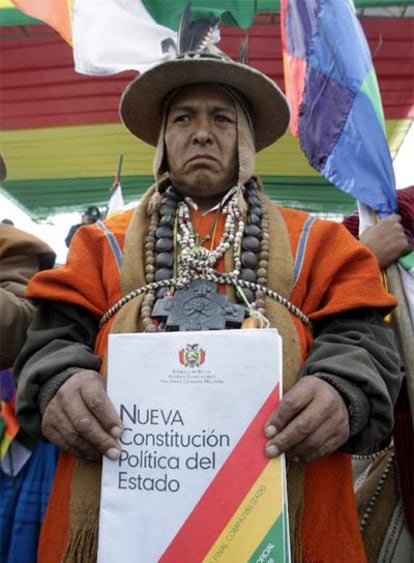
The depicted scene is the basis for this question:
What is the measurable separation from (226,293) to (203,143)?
46 centimetres

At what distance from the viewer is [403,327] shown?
1836 millimetres

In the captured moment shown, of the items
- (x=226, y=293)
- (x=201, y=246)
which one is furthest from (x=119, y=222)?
(x=226, y=293)

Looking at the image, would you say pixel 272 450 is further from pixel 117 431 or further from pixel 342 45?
pixel 342 45

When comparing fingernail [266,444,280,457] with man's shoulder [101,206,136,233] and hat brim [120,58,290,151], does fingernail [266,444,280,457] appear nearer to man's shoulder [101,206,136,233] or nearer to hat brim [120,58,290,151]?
man's shoulder [101,206,136,233]

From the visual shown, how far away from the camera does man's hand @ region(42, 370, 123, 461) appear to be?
4.33 feet

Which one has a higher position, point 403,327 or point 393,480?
point 403,327

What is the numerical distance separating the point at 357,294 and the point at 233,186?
53 centimetres

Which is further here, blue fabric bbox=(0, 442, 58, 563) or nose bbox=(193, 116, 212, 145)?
blue fabric bbox=(0, 442, 58, 563)

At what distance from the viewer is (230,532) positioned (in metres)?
1.23

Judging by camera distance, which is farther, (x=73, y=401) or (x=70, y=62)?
(x=70, y=62)

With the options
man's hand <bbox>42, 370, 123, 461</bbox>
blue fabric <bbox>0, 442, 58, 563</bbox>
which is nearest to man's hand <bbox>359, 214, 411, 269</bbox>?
→ man's hand <bbox>42, 370, 123, 461</bbox>

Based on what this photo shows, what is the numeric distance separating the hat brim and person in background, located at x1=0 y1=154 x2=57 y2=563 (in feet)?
2.01

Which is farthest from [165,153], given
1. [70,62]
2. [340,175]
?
[70,62]

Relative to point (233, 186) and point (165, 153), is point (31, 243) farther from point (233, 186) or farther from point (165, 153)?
point (233, 186)
